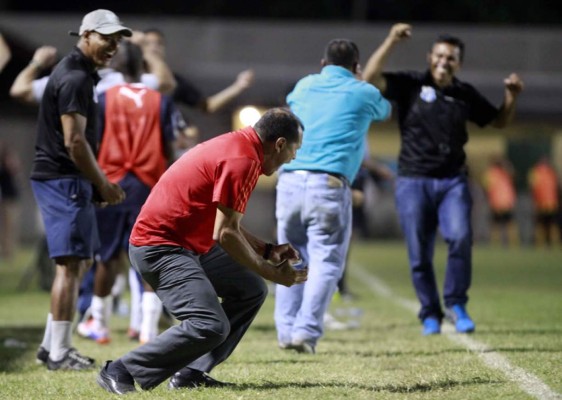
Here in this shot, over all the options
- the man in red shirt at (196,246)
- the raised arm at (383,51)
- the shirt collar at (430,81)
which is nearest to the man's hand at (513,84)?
the shirt collar at (430,81)

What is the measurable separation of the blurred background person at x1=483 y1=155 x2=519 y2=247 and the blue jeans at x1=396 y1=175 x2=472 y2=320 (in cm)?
1955

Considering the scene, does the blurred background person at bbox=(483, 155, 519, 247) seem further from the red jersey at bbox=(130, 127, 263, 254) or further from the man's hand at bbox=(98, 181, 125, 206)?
the red jersey at bbox=(130, 127, 263, 254)

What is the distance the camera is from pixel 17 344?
923cm

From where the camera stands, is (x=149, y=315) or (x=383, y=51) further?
(x=149, y=315)

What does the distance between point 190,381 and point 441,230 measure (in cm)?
353

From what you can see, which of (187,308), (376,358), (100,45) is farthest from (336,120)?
(187,308)

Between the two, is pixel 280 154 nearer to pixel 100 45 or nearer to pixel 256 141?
pixel 256 141

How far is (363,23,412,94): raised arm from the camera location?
28.8 feet

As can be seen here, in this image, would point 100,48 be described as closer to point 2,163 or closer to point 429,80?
point 429,80

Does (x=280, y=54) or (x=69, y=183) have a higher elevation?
(x=69, y=183)

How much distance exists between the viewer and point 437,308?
953 cm

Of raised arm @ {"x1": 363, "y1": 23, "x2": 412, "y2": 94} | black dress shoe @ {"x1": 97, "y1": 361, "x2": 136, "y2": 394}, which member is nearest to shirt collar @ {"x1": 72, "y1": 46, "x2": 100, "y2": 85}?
black dress shoe @ {"x1": 97, "y1": 361, "x2": 136, "y2": 394}

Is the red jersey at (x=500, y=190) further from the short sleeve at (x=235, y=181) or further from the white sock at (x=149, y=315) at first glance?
the short sleeve at (x=235, y=181)

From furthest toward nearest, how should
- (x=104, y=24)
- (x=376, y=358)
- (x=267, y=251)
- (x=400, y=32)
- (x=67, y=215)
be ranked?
(x=400, y=32)
(x=376, y=358)
(x=67, y=215)
(x=104, y=24)
(x=267, y=251)
